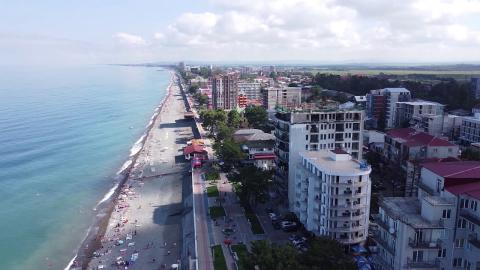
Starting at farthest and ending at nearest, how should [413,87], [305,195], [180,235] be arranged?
[413,87] < [180,235] < [305,195]

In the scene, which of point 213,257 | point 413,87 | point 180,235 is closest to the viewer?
point 213,257

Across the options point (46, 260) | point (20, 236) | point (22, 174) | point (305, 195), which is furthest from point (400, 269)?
point (22, 174)

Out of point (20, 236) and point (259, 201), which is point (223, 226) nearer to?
point (259, 201)

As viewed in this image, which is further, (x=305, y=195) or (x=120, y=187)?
(x=120, y=187)

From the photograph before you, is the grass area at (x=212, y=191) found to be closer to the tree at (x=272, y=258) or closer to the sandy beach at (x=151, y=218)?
the sandy beach at (x=151, y=218)

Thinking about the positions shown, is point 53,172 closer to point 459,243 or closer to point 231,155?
point 231,155

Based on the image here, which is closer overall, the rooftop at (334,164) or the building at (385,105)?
the rooftop at (334,164)

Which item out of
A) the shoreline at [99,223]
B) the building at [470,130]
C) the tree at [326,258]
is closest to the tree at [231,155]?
the shoreline at [99,223]

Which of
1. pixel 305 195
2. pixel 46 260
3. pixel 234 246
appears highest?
pixel 305 195
